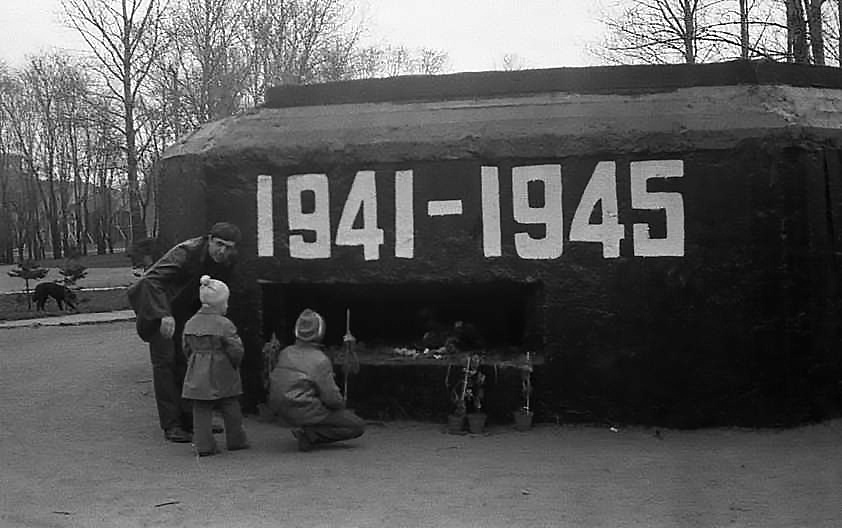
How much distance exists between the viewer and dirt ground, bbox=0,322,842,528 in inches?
205

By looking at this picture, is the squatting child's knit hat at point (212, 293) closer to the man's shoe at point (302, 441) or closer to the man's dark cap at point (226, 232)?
the man's dark cap at point (226, 232)

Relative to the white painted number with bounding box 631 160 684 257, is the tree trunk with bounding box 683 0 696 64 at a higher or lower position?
higher

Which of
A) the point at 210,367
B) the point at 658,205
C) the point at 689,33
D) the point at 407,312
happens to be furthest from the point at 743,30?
the point at 210,367

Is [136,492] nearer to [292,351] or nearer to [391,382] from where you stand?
[292,351]

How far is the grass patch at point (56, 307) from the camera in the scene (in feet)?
62.2

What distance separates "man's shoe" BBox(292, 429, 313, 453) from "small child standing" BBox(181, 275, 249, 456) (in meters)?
0.45

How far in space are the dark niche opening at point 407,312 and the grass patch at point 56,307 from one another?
9.19 m

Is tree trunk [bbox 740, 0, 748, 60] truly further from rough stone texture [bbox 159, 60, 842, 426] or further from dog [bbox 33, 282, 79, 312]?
dog [bbox 33, 282, 79, 312]

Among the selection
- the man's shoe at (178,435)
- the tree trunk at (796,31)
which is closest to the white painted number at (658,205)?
the man's shoe at (178,435)

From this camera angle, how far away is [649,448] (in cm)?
676

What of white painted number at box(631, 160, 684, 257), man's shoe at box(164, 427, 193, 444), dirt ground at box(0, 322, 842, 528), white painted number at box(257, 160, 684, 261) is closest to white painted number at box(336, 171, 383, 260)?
white painted number at box(257, 160, 684, 261)

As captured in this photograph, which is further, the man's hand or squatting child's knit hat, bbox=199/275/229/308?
the man's hand

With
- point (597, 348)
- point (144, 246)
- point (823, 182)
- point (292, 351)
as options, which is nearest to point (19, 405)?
point (144, 246)

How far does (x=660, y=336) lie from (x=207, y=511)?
359 centimetres
